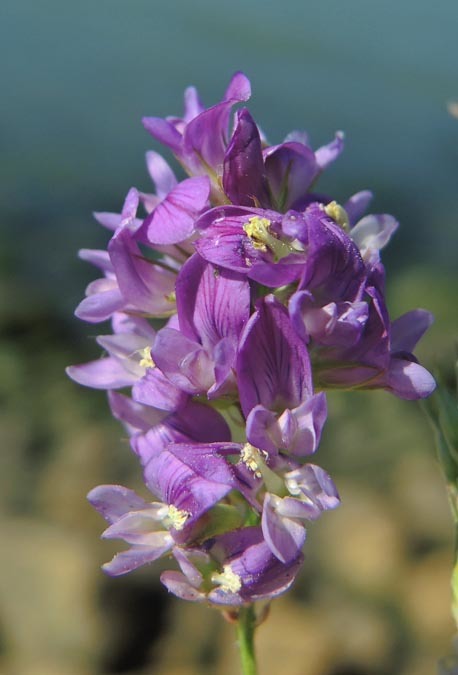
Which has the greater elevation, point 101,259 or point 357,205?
point 357,205

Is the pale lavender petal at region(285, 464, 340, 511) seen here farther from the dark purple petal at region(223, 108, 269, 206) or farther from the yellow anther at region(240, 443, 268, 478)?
the dark purple petal at region(223, 108, 269, 206)

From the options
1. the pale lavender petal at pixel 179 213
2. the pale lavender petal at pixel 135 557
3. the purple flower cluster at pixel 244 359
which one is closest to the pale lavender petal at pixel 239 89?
the purple flower cluster at pixel 244 359

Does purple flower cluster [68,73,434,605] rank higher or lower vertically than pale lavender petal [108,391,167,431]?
higher

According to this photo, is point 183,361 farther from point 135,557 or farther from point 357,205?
point 357,205

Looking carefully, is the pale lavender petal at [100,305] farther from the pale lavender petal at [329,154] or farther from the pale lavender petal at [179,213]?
the pale lavender petal at [329,154]

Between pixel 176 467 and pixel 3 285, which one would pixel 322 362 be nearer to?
pixel 176 467

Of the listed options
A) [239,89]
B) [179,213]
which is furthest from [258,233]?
[239,89]

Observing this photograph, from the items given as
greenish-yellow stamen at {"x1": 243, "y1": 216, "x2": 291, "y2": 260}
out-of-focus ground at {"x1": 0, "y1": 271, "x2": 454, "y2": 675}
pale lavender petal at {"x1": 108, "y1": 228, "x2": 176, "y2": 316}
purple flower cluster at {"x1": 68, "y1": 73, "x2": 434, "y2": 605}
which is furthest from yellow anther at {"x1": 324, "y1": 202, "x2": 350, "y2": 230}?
out-of-focus ground at {"x1": 0, "y1": 271, "x2": 454, "y2": 675}
